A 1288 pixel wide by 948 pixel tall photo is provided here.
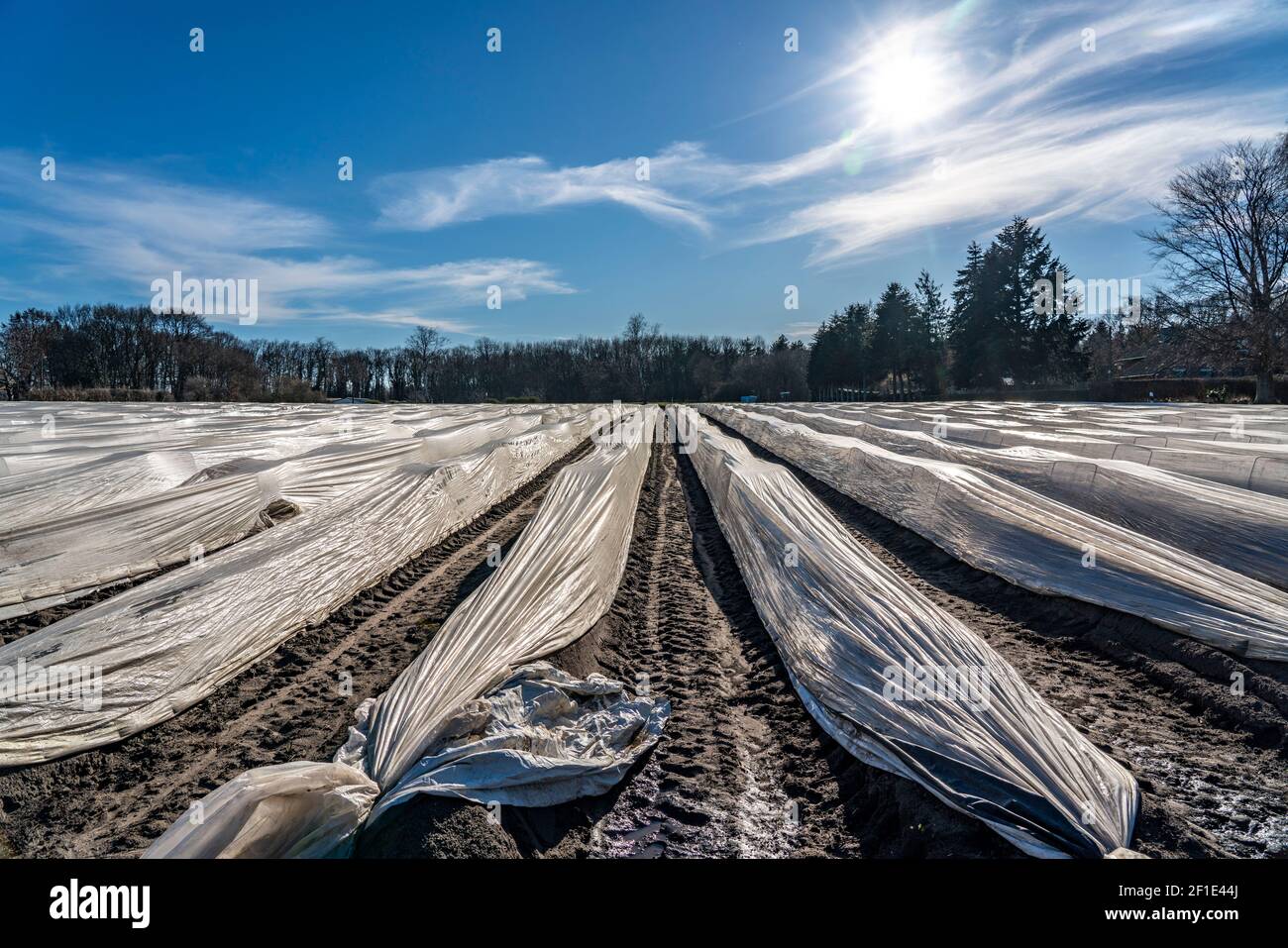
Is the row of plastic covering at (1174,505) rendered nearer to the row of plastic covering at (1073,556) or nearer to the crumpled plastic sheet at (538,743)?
the row of plastic covering at (1073,556)

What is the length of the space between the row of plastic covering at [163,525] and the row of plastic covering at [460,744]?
12.6ft

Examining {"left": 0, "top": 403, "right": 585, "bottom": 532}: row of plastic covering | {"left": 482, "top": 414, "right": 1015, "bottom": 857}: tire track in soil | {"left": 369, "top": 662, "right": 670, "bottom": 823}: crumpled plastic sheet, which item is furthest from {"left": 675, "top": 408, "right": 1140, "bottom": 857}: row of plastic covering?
{"left": 0, "top": 403, "right": 585, "bottom": 532}: row of plastic covering

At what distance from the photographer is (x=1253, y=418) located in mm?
13023

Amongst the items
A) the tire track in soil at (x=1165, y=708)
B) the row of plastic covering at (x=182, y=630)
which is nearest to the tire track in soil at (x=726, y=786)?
the tire track in soil at (x=1165, y=708)

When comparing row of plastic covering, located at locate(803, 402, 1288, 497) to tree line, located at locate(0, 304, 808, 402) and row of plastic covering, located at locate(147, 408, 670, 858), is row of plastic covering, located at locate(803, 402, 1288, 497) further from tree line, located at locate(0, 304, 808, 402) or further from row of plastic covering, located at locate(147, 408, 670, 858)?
tree line, located at locate(0, 304, 808, 402)

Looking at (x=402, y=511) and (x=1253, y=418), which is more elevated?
(x=1253, y=418)

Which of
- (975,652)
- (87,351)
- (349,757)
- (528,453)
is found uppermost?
(87,351)

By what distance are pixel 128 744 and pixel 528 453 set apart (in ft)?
32.5

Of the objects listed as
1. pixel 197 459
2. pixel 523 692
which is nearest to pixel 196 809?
pixel 523 692

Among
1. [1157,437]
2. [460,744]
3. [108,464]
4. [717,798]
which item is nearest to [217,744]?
[460,744]

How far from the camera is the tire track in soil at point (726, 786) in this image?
8.52ft

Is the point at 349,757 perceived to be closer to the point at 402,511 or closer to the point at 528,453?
the point at 402,511

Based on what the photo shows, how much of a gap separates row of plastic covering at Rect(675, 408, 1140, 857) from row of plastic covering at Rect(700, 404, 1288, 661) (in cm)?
146
